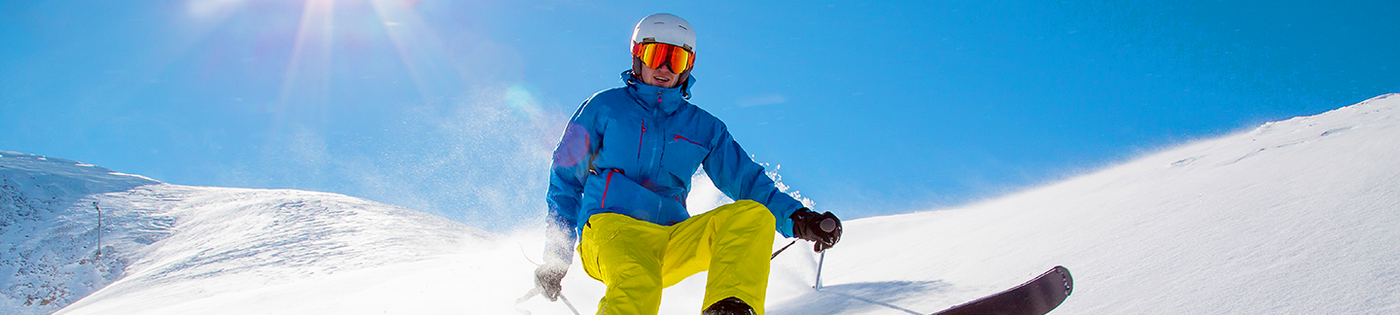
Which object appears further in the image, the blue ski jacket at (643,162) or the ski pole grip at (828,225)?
the blue ski jacket at (643,162)

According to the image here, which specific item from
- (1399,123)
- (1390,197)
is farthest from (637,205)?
(1399,123)

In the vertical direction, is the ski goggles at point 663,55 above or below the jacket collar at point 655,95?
above

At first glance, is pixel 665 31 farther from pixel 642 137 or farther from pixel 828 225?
pixel 828 225

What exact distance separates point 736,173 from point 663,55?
0.57m

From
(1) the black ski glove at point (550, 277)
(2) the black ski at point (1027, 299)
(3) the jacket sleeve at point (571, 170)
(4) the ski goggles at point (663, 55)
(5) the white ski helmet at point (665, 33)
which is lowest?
(2) the black ski at point (1027, 299)

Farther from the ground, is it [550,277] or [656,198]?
[656,198]

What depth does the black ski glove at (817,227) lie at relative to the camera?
76.1 inches

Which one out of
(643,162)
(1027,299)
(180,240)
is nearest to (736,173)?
(643,162)

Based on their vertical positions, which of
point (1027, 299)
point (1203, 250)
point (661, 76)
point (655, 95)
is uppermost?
point (661, 76)

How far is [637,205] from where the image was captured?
2.09 metres

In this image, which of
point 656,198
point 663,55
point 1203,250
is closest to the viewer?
point 656,198

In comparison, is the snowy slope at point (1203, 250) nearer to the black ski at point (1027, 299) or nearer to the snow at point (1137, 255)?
the snow at point (1137, 255)

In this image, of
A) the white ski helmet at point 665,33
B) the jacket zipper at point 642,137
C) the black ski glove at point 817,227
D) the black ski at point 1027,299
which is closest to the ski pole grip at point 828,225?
the black ski glove at point 817,227

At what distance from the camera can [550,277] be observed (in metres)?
2.15
